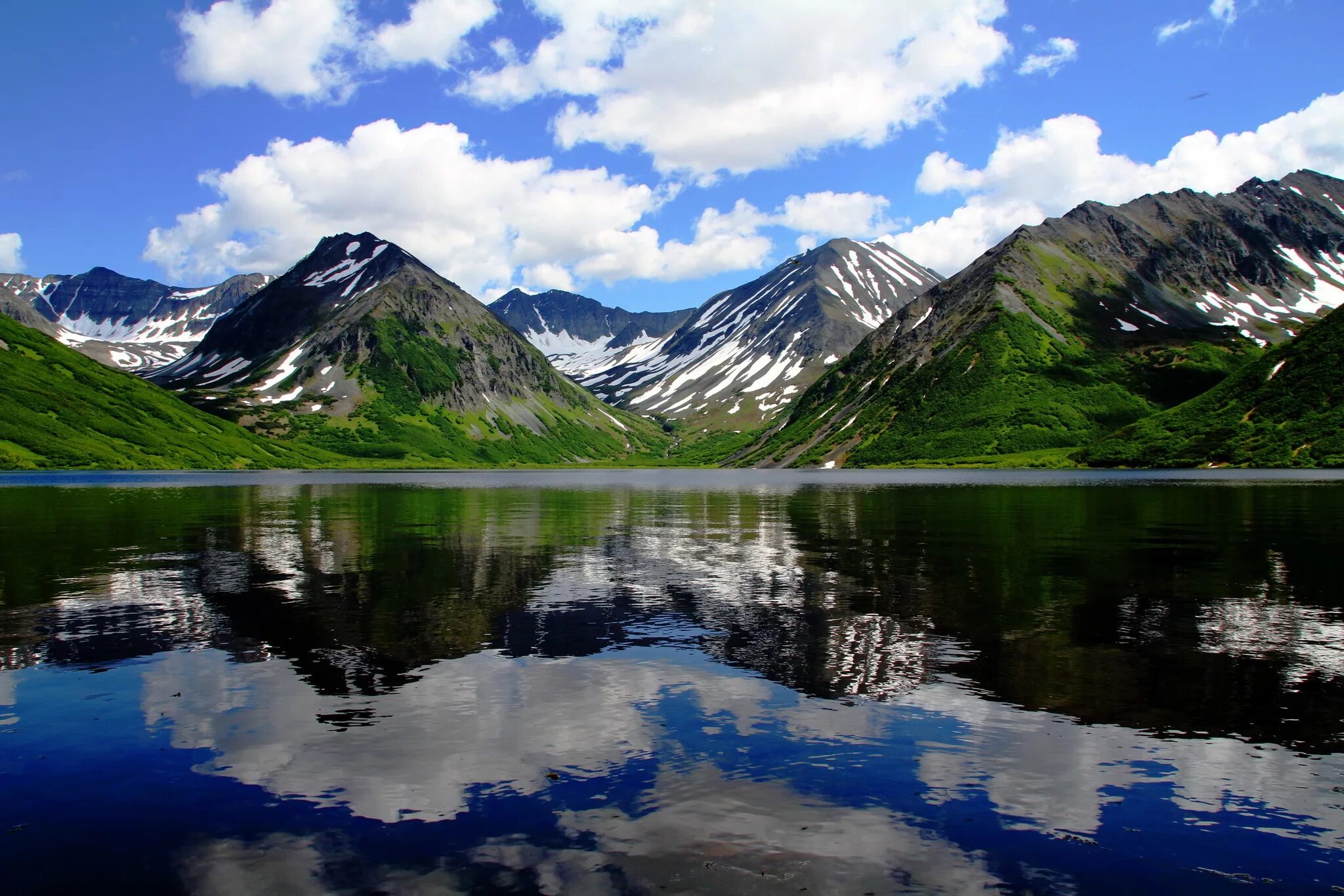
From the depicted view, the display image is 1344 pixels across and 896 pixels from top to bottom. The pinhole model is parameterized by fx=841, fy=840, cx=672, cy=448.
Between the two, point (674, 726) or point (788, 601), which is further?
point (788, 601)

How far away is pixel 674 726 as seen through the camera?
1891cm

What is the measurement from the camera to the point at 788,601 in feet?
113

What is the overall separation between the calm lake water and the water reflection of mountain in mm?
229

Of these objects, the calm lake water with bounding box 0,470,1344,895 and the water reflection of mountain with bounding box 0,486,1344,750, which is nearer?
the calm lake water with bounding box 0,470,1344,895

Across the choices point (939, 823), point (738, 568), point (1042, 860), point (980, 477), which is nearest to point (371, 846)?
point (939, 823)

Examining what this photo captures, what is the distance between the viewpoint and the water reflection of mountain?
74.9 ft

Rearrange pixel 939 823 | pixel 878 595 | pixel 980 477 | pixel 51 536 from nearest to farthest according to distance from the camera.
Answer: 1. pixel 939 823
2. pixel 878 595
3. pixel 51 536
4. pixel 980 477

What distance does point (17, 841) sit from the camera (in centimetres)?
1312

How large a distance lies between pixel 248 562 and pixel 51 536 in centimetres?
2472

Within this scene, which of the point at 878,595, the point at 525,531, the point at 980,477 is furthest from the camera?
the point at 980,477

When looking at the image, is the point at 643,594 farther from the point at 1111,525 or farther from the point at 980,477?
the point at 980,477

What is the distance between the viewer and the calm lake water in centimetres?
1265

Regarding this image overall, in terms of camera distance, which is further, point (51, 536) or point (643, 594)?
point (51, 536)

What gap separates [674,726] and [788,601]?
16.2 metres
